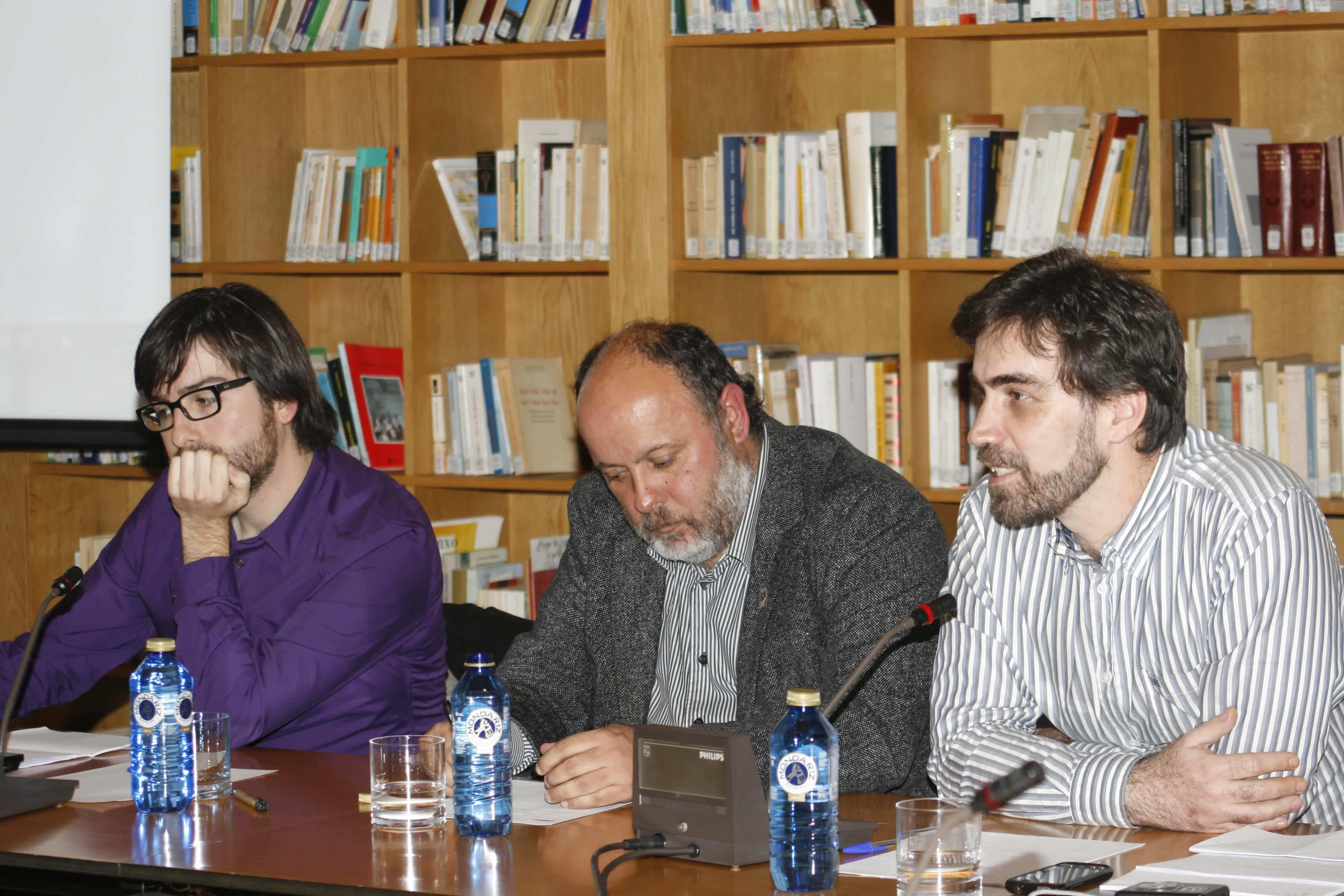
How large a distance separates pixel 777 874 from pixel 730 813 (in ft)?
0.33

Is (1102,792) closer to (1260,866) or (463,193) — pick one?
(1260,866)

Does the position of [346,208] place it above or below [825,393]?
above

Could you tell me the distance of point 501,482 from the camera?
380 cm

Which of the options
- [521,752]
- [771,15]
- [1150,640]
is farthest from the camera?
[771,15]

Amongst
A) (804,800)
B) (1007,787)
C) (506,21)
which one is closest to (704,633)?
(804,800)

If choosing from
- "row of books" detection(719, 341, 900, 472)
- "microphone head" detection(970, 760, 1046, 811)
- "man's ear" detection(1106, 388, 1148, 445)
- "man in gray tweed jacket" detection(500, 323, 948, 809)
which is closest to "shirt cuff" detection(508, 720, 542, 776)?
"man in gray tweed jacket" detection(500, 323, 948, 809)

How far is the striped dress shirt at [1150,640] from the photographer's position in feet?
6.36

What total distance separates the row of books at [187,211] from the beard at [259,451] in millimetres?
1553

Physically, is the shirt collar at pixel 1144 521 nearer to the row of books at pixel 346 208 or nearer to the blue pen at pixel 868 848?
the blue pen at pixel 868 848

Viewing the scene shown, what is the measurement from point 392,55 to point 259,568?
5.53 feet

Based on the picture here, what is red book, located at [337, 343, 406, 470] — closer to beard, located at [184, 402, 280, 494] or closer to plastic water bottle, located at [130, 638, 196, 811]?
beard, located at [184, 402, 280, 494]

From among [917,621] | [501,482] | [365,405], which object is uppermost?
[365,405]

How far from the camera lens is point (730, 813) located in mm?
1676

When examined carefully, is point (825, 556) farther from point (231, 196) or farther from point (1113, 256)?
point (231, 196)
